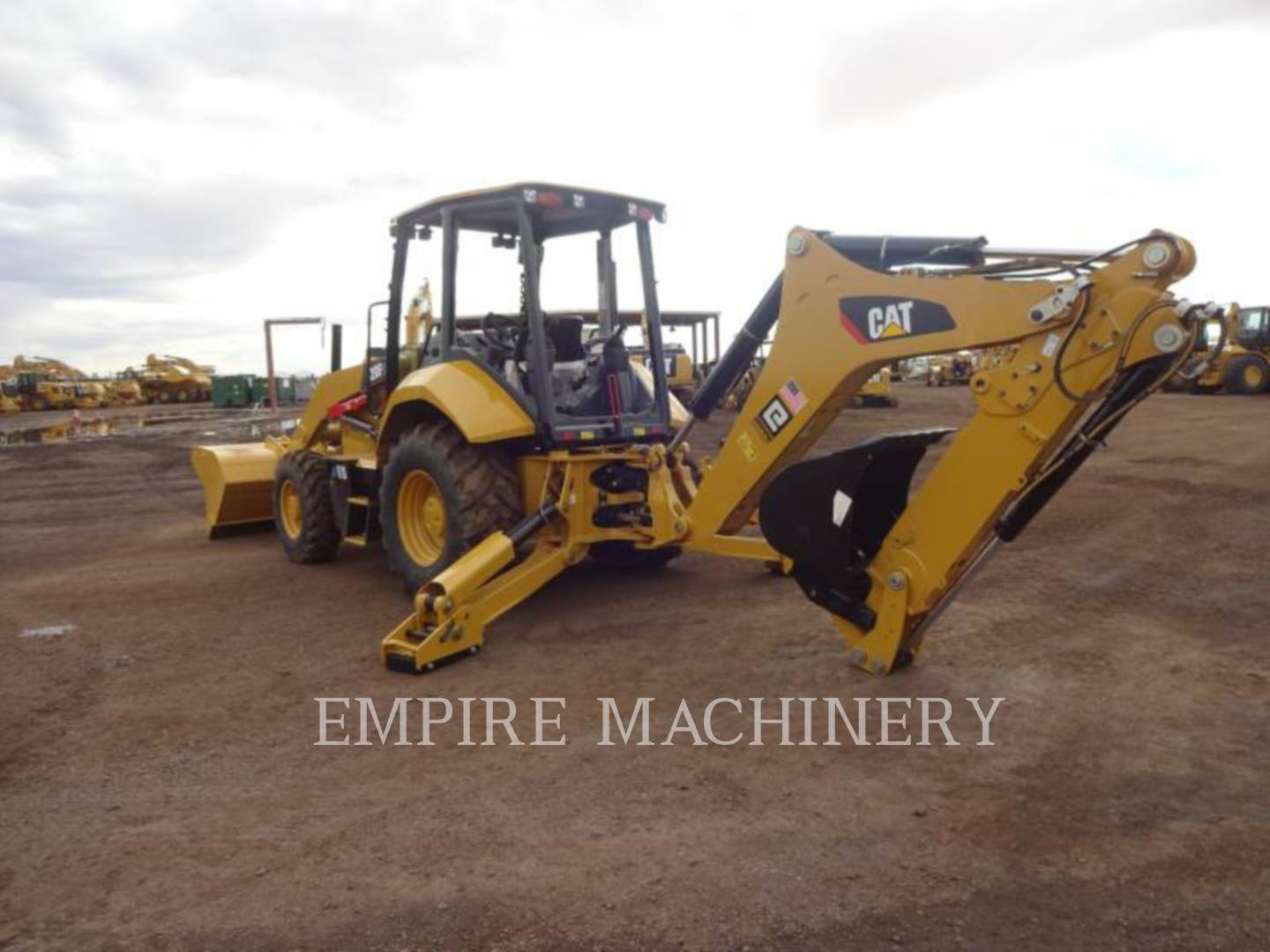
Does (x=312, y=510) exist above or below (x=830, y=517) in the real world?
below

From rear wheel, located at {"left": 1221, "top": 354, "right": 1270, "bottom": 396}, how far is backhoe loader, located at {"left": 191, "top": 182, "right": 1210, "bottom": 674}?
26700 mm

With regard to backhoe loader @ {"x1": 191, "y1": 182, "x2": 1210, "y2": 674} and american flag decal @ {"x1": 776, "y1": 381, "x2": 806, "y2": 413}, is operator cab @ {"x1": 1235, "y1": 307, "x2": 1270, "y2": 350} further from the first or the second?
american flag decal @ {"x1": 776, "y1": 381, "x2": 806, "y2": 413}

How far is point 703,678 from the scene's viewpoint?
488 cm

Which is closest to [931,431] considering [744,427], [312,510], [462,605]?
[744,427]

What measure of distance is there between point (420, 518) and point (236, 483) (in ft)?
10.8

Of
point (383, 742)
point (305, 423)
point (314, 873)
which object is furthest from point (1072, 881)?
point (305, 423)

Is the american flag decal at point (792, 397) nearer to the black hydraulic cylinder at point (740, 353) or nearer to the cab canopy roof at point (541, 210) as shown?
the black hydraulic cylinder at point (740, 353)

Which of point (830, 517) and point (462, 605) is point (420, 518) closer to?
point (462, 605)

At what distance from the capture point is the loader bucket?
9.09 meters

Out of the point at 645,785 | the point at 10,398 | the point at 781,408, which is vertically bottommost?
the point at 645,785

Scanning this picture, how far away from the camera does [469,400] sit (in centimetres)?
594

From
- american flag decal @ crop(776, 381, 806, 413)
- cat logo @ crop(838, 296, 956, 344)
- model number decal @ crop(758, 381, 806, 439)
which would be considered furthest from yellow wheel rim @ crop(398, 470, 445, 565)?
cat logo @ crop(838, 296, 956, 344)

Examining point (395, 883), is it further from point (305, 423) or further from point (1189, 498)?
point (1189, 498)

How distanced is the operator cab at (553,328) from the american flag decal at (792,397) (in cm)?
175
